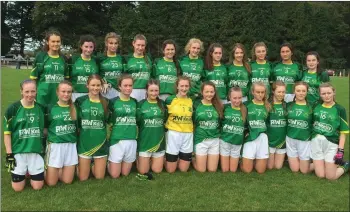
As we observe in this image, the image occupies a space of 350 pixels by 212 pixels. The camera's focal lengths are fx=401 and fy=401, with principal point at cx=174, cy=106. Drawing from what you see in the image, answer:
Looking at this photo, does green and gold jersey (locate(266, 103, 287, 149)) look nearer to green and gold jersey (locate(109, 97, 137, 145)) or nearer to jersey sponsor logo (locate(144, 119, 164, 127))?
jersey sponsor logo (locate(144, 119, 164, 127))

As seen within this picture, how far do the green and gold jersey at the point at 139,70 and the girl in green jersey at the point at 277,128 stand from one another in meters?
2.15

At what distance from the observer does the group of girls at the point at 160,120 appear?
5.42 metres

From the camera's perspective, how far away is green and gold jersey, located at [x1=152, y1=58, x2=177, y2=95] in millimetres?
6884

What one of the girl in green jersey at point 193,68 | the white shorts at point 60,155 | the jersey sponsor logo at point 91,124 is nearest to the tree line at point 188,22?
the girl in green jersey at point 193,68

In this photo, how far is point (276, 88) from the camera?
6.54 metres

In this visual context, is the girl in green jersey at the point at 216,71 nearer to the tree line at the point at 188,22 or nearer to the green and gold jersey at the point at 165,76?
the green and gold jersey at the point at 165,76

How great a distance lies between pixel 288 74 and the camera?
7.28 metres

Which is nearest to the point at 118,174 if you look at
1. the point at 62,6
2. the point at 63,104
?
the point at 63,104

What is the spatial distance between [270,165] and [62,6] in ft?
123

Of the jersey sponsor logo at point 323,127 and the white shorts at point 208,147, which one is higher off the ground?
the jersey sponsor logo at point 323,127

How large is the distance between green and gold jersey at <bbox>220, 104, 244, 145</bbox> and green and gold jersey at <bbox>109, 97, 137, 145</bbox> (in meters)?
1.45

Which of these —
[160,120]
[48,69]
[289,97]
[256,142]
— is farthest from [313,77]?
[48,69]

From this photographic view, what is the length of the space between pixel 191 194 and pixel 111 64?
2742 mm

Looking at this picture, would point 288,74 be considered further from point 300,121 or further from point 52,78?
point 52,78
